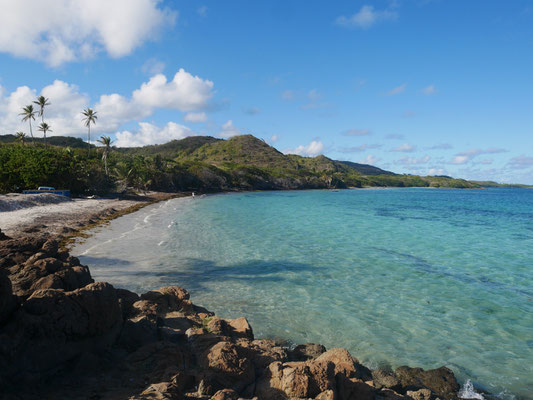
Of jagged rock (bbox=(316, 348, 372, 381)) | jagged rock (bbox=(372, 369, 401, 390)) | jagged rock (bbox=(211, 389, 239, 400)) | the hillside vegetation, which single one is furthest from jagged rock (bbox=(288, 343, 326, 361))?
the hillside vegetation

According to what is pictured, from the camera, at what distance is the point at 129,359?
6.18 meters

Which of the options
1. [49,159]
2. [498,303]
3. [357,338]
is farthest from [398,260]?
[49,159]

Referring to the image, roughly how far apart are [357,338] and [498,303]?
7.43m

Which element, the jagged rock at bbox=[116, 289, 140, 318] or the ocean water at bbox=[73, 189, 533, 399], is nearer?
the jagged rock at bbox=[116, 289, 140, 318]

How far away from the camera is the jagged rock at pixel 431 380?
7.52m

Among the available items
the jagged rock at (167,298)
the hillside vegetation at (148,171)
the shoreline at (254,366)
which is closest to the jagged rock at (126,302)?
the shoreline at (254,366)

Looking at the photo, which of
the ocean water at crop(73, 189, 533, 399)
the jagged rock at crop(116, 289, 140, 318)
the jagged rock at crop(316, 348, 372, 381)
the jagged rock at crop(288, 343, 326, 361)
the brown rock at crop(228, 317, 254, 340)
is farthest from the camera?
the ocean water at crop(73, 189, 533, 399)

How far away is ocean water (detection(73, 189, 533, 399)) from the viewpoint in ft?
31.4

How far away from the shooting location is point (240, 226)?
31969 mm

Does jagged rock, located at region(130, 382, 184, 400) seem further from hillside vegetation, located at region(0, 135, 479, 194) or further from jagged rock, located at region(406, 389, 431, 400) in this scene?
hillside vegetation, located at region(0, 135, 479, 194)

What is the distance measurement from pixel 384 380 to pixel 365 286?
753 cm

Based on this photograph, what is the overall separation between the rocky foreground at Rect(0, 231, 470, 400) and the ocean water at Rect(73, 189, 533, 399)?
180cm

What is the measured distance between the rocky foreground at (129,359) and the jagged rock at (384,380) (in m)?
0.02

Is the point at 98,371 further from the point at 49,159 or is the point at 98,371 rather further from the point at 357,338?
the point at 49,159
